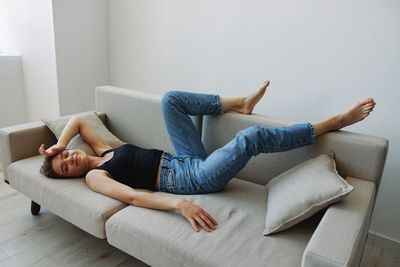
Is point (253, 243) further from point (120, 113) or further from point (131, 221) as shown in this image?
point (120, 113)

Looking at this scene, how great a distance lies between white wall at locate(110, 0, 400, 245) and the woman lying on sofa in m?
0.35

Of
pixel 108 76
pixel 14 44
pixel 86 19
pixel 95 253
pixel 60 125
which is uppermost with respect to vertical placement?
pixel 86 19

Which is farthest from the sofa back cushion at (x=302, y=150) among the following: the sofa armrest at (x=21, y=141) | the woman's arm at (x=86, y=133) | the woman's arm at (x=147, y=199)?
the sofa armrest at (x=21, y=141)

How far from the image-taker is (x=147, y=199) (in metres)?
1.59

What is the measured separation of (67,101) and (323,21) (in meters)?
2.12

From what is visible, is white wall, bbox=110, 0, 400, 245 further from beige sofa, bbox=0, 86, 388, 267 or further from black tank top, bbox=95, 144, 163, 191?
black tank top, bbox=95, 144, 163, 191

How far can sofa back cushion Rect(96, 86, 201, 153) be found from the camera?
214 centimetres

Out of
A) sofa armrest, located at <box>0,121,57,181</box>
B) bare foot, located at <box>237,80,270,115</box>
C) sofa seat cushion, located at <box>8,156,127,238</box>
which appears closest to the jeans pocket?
sofa seat cushion, located at <box>8,156,127,238</box>

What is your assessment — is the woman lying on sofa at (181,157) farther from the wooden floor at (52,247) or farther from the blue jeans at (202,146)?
the wooden floor at (52,247)

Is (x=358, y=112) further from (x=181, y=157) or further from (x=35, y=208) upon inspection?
(x=35, y=208)

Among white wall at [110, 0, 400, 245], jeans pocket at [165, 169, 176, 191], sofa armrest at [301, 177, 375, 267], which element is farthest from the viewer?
white wall at [110, 0, 400, 245]

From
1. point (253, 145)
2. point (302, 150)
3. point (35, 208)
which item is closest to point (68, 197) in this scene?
point (35, 208)

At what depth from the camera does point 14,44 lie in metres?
2.92

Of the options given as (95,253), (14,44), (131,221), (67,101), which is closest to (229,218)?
(131,221)
